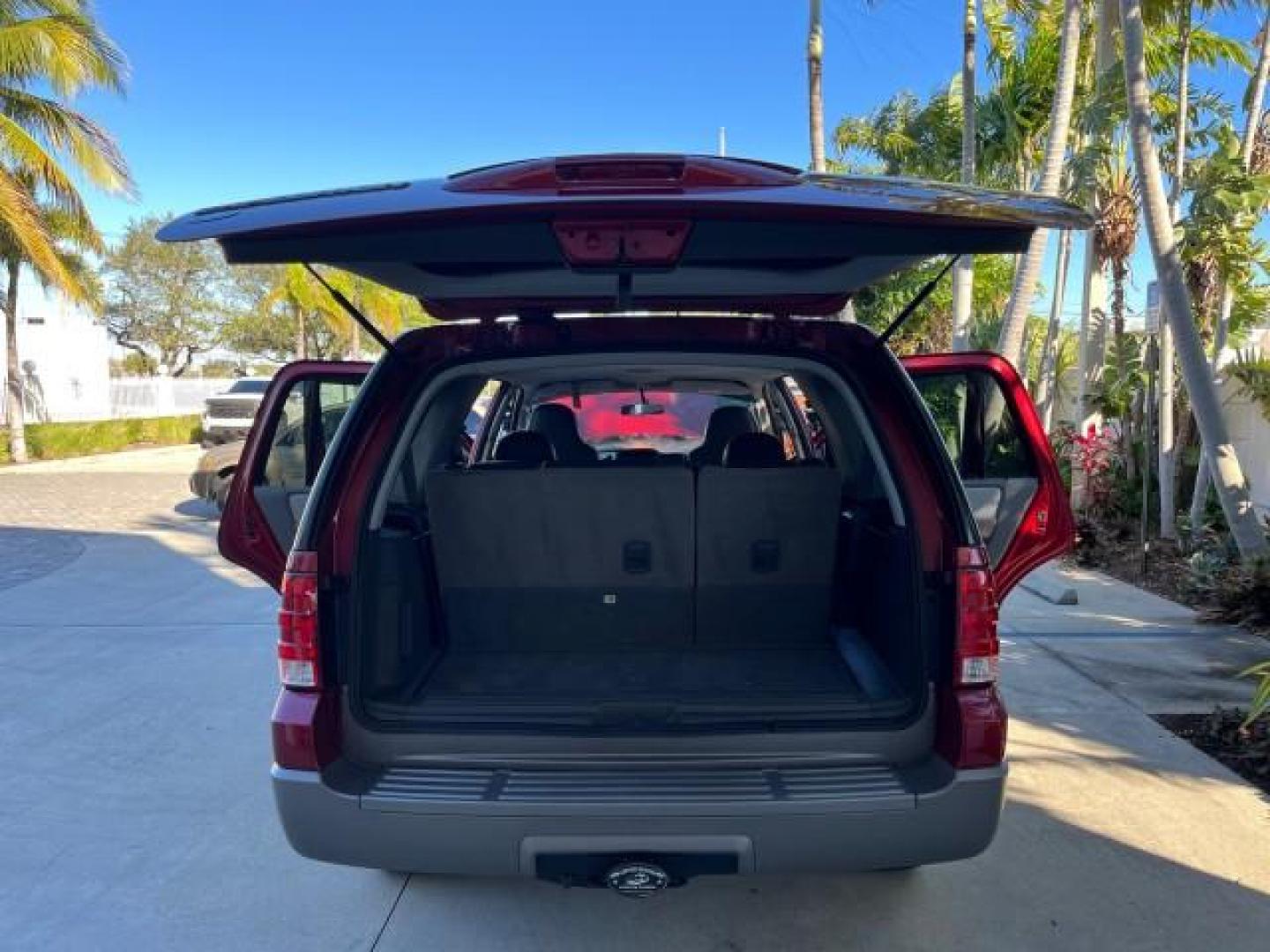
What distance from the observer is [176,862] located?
10.8ft

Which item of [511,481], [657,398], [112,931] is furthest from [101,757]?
[657,398]

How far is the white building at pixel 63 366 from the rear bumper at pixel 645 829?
25.8 metres

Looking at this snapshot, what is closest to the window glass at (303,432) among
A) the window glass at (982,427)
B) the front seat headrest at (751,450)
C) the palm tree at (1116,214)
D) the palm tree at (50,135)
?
the front seat headrest at (751,450)

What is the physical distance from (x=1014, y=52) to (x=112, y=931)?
12.6 metres

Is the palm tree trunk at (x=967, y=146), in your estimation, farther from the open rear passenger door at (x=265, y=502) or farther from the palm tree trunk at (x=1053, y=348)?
the open rear passenger door at (x=265, y=502)

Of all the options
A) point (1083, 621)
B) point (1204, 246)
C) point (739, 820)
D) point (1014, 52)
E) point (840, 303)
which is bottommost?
point (1083, 621)

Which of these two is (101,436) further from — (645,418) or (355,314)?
(355,314)

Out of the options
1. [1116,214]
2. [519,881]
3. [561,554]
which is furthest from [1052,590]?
[519,881]

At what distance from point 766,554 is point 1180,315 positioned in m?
3.93

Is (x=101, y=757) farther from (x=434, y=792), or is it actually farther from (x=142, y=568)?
(x=142, y=568)

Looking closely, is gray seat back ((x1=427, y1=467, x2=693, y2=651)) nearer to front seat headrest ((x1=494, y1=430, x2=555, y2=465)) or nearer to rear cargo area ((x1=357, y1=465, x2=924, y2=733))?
rear cargo area ((x1=357, y1=465, x2=924, y2=733))

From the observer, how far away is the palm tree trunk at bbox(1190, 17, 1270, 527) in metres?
7.47

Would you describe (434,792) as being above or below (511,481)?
below

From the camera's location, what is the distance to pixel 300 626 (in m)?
2.45
